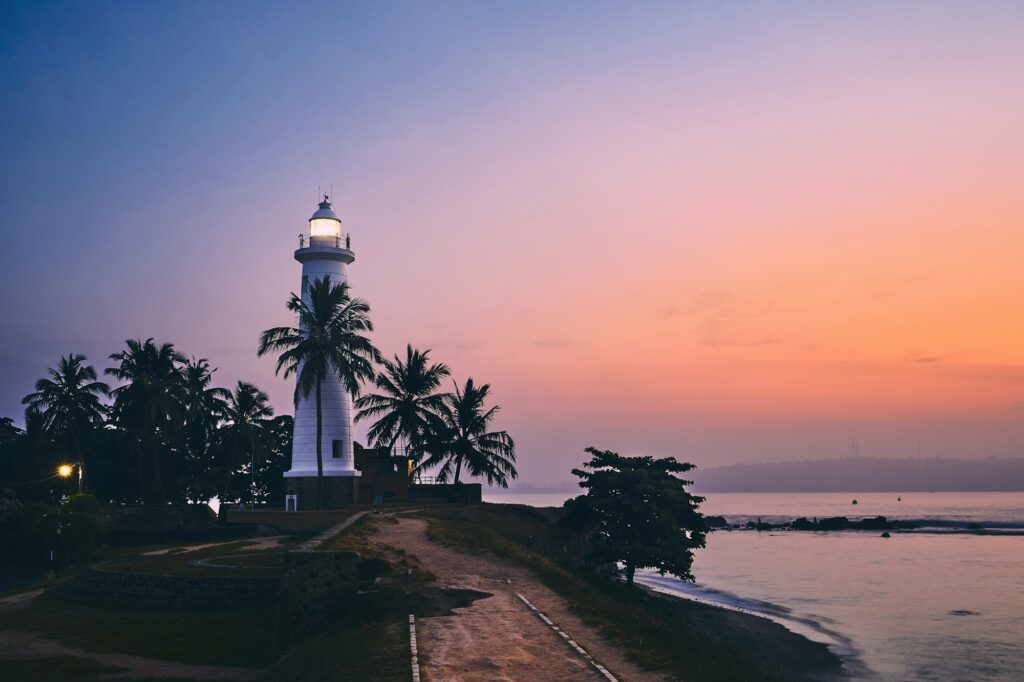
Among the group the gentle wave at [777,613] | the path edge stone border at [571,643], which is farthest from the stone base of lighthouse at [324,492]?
the path edge stone border at [571,643]

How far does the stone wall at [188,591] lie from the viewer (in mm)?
26609

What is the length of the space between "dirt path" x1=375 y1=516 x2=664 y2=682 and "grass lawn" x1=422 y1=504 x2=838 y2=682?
54 cm

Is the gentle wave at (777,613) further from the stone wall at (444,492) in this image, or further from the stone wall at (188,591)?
the stone wall at (188,591)

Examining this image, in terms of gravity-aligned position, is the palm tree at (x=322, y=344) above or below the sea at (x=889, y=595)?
above

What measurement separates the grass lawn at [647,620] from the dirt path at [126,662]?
28.5ft

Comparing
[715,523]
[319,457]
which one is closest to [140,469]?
[319,457]

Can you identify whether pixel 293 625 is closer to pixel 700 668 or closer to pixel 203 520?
pixel 700 668

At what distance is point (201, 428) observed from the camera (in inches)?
2768

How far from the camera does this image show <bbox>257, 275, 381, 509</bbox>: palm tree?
46.0m

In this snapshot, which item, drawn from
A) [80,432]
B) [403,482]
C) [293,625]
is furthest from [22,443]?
[293,625]

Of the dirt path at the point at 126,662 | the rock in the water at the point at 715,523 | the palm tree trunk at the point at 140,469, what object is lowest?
the rock in the water at the point at 715,523

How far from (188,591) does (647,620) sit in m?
14.8

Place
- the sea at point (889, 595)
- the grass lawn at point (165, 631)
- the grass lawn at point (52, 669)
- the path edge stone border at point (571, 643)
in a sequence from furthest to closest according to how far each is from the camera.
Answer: the sea at point (889, 595), the grass lawn at point (165, 631), the grass lawn at point (52, 669), the path edge stone border at point (571, 643)

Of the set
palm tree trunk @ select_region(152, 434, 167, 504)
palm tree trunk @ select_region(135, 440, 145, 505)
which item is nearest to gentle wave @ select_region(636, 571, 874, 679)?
palm tree trunk @ select_region(152, 434, 167, 504)
